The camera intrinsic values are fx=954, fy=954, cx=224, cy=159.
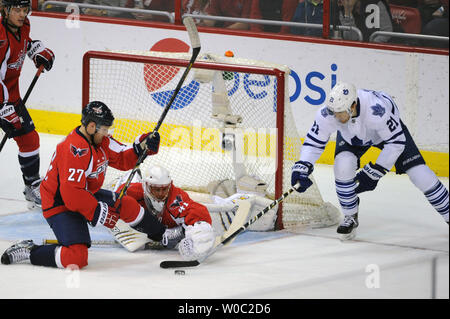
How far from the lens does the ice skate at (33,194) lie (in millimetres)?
5531

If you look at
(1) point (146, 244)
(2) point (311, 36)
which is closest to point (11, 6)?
(1) point (146, 244)

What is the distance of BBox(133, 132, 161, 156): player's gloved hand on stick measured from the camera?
15.0ft

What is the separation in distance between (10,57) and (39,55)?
167 mm

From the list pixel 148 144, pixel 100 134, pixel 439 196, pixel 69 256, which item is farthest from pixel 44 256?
→ pixel 439 196

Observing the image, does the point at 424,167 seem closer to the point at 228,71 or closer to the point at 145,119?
the point at 228,71

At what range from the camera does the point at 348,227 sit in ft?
16.5

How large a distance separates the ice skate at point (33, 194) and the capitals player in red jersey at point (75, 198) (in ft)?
3.41

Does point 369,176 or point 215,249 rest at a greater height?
point 369,176

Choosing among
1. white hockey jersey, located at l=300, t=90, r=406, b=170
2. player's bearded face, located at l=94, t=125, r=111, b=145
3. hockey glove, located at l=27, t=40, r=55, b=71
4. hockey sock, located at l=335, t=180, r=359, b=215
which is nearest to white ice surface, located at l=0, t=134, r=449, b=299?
hockey sock, located at l=335, t=180, r=359, b=215

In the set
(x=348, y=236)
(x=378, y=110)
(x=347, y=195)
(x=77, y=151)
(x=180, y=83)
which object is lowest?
(x=348, y=236)

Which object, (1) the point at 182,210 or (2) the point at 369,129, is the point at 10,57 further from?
(2) the point at 369,129

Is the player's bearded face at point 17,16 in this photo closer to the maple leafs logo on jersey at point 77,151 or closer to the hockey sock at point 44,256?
the maple leafs logo on jersey at point 77,151

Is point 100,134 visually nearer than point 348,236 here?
Yes
